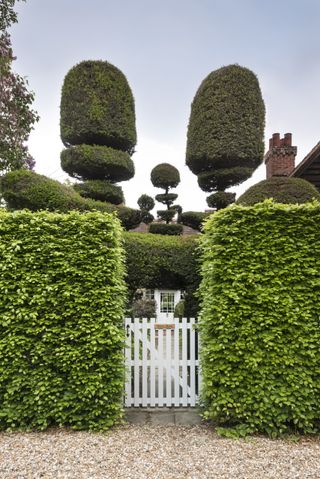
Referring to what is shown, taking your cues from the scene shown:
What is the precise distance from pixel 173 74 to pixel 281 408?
7983 mm

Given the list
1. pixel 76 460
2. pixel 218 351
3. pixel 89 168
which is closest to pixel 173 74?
pixel 89 168

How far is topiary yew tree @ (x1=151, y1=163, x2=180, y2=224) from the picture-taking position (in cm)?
853

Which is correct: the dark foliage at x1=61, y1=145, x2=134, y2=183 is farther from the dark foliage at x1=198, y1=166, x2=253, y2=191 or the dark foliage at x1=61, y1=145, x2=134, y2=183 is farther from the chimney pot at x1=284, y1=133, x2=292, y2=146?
the chimney pot at x1=284, y1=133, x2=292, y2=146

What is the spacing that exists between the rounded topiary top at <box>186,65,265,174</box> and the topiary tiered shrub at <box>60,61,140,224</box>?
1.56 meters

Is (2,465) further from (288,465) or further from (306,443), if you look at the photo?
(306,443)

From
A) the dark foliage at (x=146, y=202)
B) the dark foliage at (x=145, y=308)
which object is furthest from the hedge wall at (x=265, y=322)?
the dark foliage at (x=145, y=308)

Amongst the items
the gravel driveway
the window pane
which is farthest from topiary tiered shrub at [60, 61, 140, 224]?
the window pane

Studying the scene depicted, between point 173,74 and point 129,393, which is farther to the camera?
point 173,74

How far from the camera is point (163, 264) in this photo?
17.1ft

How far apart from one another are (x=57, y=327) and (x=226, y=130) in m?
5.32

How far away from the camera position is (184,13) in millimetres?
6609

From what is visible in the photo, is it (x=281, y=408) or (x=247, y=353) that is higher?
(x=247, y=353)

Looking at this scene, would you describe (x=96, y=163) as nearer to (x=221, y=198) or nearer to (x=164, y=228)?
(x=164, y=228)

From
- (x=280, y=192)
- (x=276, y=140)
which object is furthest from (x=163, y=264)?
(x=276, y=140)
